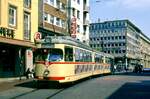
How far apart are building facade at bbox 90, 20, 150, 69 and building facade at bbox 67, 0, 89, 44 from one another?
54868mm

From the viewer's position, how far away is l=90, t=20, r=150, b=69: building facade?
12850 cm

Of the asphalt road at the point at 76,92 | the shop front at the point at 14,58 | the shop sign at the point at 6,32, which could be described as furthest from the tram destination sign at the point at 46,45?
the shop sign at the point at 6,32

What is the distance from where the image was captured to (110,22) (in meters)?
133

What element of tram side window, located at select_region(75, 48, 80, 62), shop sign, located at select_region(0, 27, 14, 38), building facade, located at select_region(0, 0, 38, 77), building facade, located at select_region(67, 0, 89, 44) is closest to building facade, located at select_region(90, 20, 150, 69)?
building facade, located at select_region(67, 0, 89, 44)

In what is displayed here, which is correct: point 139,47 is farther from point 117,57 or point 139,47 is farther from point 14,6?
point 14,6

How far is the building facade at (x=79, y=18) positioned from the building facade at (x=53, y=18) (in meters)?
1.42

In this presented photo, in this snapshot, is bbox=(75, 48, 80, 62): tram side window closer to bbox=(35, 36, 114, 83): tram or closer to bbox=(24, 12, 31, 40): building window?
bbox=(35, 36, 114, 83): tram

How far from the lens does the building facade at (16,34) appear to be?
34500 mm

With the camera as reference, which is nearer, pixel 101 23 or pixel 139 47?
pixel 101 23

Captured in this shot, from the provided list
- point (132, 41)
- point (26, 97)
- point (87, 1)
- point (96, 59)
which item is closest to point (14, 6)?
point (96, 59)

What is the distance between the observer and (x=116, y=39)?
131 meters

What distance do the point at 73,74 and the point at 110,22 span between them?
10703 cm

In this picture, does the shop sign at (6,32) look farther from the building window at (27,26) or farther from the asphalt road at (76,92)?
the asphalt road at (76,92)

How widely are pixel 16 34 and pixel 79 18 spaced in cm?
3142
